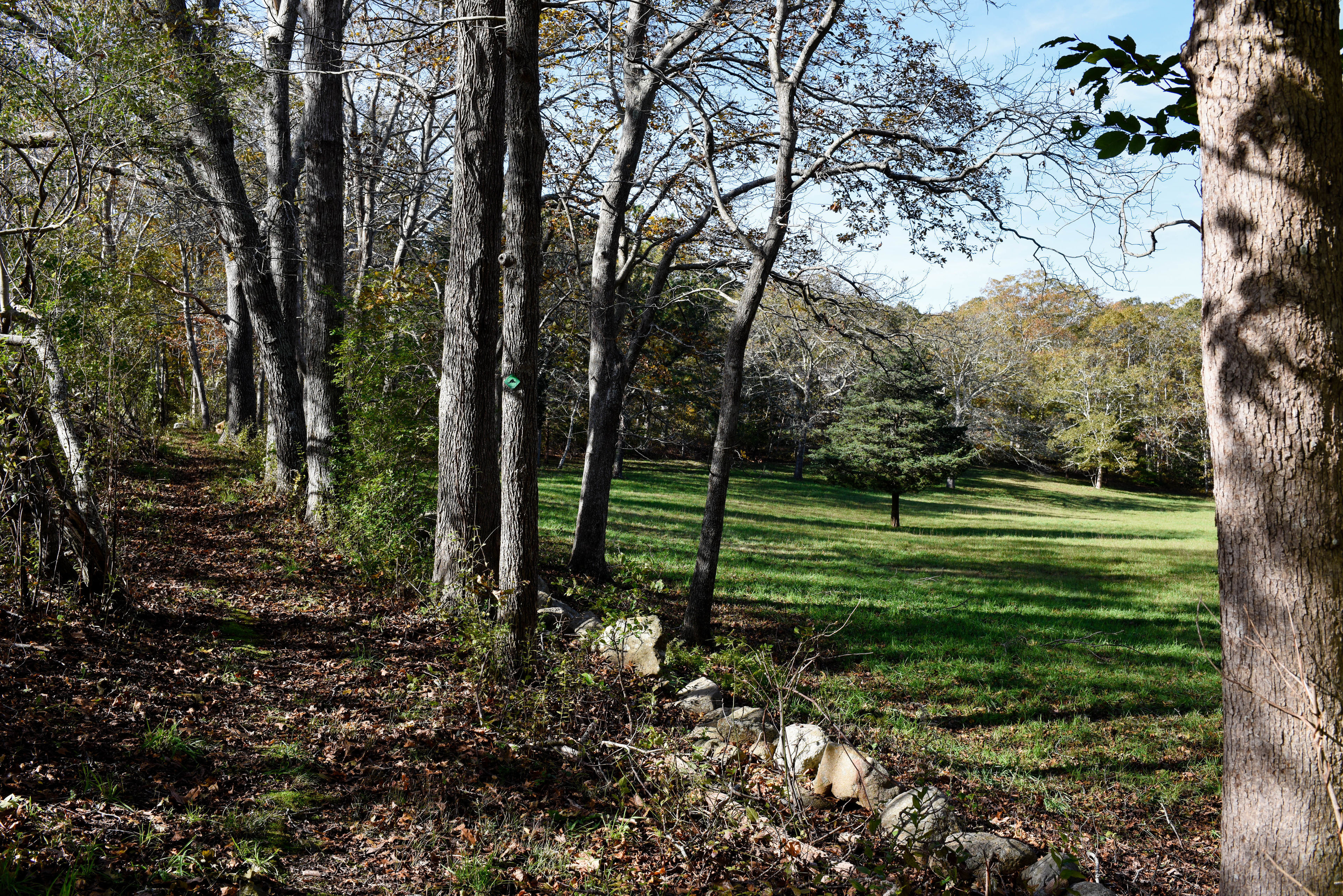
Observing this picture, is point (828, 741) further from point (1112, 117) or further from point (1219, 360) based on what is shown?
point (1112, 117)

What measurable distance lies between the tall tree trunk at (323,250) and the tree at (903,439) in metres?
15.3

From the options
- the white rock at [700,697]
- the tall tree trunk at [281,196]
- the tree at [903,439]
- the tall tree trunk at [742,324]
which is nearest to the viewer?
the white rock at [700,697]

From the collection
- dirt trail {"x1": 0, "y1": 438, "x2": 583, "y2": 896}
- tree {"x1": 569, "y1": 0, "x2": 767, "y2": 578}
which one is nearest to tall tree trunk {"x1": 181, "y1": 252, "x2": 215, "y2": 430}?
tree {"x1": 569, "y1": 0, "x2": 767, "y2": 578}

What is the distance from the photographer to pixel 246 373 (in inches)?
590

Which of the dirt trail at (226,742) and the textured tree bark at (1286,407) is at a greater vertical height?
the textured tree bark at (1286,407)

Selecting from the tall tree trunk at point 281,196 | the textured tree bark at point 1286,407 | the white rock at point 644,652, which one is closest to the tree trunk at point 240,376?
the tall tree trunk at point 281,196

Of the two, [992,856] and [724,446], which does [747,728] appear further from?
[724,446]

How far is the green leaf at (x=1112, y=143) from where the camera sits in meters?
3.07

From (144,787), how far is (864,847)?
3190 millimetres

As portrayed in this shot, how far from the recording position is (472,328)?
6.40 m

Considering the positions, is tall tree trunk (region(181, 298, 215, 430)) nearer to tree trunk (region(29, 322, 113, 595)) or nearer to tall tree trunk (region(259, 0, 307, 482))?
tall tree trunk (region(259, 0, 307, 482))

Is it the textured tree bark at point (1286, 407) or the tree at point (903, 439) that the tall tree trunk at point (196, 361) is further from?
the textured tree bark at point (1286, 407)

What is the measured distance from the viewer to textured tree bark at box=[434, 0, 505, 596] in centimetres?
601

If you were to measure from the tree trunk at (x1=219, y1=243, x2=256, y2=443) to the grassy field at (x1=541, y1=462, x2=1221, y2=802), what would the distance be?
5.98 metres
